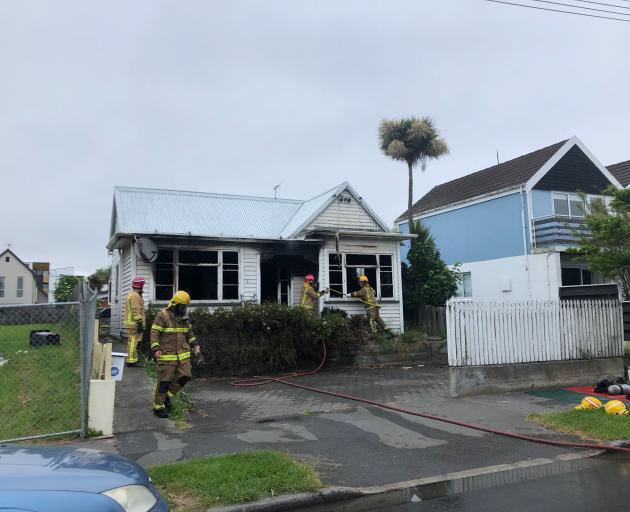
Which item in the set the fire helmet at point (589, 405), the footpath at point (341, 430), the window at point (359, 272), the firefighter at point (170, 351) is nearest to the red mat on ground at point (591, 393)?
the footpath at point (341, 430)

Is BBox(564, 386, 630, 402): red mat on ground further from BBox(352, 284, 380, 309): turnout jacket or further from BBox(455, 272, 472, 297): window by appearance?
BBox(455, 272, 472, 297): window

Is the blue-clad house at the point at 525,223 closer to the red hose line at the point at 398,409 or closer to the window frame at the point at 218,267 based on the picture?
the red hose line at the point at 398,409

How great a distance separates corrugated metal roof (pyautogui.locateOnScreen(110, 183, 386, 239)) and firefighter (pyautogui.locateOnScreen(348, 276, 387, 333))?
2656 mm

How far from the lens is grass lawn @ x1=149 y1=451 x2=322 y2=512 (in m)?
4.52

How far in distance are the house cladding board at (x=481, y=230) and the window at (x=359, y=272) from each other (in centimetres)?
637

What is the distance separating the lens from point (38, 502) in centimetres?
253

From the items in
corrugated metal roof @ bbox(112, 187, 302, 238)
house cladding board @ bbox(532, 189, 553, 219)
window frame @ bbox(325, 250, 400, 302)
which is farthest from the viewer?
house cladding board @ bbox(532, 189, 553, 219)

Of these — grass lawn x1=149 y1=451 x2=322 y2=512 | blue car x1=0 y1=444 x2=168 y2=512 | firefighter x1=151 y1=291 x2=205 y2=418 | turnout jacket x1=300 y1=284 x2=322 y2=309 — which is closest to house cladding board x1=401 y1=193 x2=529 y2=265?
turnout jacket x1=300 y1=284 x2=322 y2=309

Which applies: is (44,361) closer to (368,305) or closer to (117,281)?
(117,281)

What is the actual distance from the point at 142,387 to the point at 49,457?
606 cm

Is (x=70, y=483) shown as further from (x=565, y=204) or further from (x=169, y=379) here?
(x=565, y=204)

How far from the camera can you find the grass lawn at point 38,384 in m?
7.12

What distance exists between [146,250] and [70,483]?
11.6m

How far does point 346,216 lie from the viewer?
17797 mm
